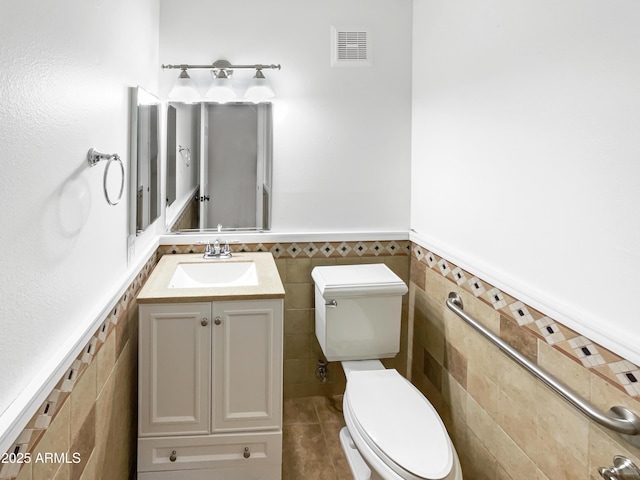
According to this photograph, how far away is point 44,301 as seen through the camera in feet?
3.18

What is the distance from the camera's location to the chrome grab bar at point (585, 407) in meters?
0.98

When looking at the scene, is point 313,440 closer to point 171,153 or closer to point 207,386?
point 207,386

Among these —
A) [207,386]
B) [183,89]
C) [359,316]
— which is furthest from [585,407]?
[183,89]

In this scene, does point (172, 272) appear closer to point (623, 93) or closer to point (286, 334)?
point (286, 334)

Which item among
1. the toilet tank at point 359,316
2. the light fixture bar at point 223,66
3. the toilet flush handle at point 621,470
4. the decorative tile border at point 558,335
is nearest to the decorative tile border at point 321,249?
the toilet tank at point 359,316

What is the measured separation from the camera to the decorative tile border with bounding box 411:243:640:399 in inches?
40.2

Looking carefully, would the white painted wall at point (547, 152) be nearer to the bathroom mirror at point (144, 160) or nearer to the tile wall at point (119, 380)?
the tile wall at point (119, 380)

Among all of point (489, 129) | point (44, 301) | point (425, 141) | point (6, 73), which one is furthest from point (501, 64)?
point (44, 301)

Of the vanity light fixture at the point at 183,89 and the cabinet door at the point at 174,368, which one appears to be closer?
the cabinet door at the point at 174,368

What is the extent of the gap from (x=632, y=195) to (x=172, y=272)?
1.76 metres

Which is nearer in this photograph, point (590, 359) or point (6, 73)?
point (6, 73)

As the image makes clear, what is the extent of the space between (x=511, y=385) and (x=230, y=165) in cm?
173

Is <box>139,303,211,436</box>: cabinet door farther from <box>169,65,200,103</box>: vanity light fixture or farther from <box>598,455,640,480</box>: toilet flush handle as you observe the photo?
<box>598,455,640,480</box>: toilet flush handle

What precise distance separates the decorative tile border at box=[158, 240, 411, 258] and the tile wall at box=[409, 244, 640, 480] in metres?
0.22
